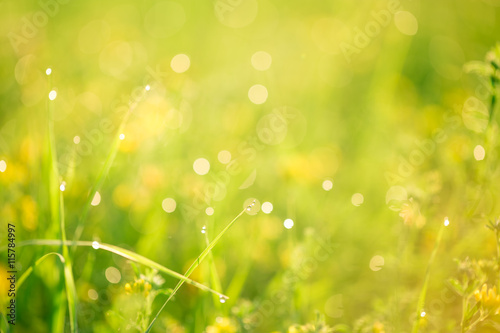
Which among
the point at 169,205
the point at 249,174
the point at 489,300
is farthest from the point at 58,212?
the point at 489,300

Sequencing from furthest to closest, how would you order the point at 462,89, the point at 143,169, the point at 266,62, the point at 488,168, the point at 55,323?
1. the point at 266,62
2. the point at 462,89
3. the point at 143,169
4. the point at 488,168
5. the point at 55,323

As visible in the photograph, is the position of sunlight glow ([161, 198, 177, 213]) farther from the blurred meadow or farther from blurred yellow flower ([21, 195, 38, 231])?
blurred yellow flower ([21, 195, 38, 231])

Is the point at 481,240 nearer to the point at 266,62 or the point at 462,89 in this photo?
the point at 462,89

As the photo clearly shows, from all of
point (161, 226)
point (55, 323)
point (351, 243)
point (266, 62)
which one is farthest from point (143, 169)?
point (266, 62)

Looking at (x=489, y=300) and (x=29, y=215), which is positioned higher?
(x=489, y=300)

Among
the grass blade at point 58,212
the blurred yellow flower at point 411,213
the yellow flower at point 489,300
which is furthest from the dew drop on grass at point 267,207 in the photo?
the yellow flower at point 489,300

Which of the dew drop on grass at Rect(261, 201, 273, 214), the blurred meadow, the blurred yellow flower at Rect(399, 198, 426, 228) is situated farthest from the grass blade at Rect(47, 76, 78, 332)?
the blurred yellow flower at Rect(399, 198, 426, 228)

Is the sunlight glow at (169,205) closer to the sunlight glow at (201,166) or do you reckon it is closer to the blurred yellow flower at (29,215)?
the sunlight glow at (201,166)

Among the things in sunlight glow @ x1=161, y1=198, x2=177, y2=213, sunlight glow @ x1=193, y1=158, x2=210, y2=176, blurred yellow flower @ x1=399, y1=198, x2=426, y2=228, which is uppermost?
blurred yellow flower @ x1=399, y1=198, x2=426, y2=228

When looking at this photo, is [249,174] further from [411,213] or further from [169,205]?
[411,213]
